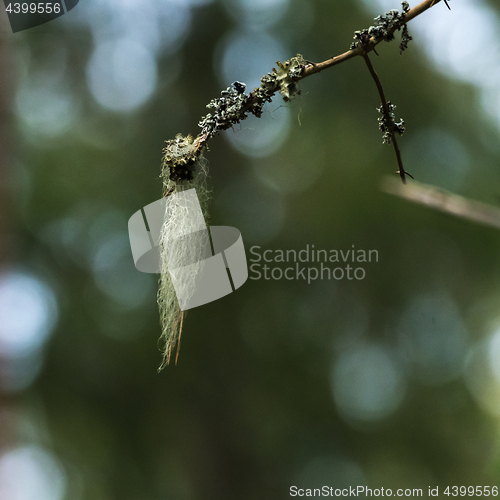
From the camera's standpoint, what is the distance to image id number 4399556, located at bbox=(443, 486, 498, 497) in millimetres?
2148

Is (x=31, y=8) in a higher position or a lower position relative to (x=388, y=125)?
higher

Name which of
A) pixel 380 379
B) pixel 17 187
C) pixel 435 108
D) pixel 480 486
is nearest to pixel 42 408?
pixel 17 187

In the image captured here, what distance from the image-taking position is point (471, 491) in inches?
93.2

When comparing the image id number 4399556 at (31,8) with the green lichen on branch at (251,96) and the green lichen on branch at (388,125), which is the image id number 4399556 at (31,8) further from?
the green lichen on branch at (388,125)

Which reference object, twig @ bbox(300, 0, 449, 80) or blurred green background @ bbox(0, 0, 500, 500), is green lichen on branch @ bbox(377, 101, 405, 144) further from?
blurred green background @ bbox(0, 0, 500, 500)

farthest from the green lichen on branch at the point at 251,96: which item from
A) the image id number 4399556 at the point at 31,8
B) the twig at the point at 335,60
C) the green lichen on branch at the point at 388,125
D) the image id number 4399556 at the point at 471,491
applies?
the image id number 4399556 at the point at 471,491

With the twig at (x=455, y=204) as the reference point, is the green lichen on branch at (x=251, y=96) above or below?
above
